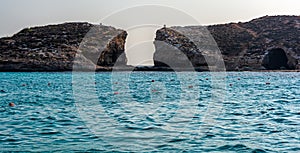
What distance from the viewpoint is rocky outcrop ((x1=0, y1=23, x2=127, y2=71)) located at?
113m

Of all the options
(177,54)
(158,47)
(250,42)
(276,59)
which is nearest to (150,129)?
(177,54)

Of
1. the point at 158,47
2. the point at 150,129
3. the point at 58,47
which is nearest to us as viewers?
the point at 150,129

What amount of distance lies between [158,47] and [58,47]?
95.0 feet

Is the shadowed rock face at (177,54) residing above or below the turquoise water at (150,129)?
above

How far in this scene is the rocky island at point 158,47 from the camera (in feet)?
382

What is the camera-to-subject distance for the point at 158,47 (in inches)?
5192

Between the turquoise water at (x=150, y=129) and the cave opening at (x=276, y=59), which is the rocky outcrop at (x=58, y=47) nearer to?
the cave opening at (x=276, y=59)

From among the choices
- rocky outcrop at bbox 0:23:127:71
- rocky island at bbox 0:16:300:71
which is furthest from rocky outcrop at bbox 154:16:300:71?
rocky outcrop at bbox 0:23:127:71

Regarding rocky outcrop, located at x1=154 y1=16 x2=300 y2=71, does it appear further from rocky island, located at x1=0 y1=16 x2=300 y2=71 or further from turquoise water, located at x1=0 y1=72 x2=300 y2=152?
turquoise water, located at x1=0 y1=72 x2=300 y2=152

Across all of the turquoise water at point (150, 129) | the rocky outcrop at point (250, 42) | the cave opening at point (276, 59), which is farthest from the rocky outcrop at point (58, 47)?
the turquoise water at point (150, 129)

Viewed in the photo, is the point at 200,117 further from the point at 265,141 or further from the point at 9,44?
the point at 9,44

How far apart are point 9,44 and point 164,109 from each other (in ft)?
370

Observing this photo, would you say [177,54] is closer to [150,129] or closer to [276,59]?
[276,59]

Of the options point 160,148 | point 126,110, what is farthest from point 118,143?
point 126,110
